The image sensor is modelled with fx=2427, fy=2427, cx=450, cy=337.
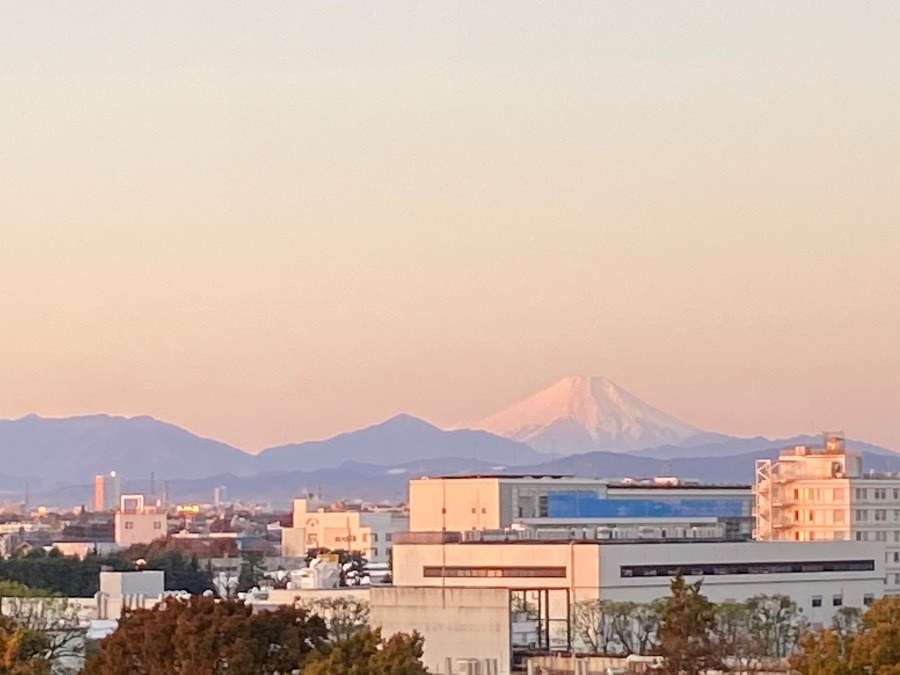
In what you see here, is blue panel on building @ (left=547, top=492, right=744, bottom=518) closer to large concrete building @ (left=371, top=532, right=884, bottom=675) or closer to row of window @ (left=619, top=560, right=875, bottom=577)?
large concrete building @ (left=371, top=532, right=884, bottom=675)

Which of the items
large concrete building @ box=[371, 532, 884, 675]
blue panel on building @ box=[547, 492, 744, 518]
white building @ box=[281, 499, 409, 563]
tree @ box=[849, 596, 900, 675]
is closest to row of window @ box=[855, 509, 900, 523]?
large concrete building @ box=[371, 532, 884, 675]

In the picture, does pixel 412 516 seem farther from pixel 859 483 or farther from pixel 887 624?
pixel 887 624

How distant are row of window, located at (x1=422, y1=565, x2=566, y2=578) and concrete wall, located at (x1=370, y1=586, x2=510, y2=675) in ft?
71.3

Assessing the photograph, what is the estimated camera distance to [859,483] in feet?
371

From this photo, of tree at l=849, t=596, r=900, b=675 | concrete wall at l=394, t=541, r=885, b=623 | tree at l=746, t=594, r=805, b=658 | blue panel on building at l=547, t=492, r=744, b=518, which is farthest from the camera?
blue panel on building at l=547, t=492, r=744, b=518

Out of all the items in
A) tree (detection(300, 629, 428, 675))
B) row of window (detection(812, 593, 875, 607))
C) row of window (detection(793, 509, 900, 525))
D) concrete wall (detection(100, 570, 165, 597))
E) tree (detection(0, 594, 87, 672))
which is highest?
row of window (detection(793, 509, 900, 525))

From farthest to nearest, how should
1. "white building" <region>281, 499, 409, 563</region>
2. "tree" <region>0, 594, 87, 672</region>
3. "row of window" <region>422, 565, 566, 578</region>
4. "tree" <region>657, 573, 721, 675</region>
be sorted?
1. "white building" <region>281, 499, 409, 563</region>
2. "row of window" <region>422, 565, 566, 578</region>
3. "tree" <region>0, 594, 87, 672</region>
4. "tree" <region>657, 573, 721, 675</region>

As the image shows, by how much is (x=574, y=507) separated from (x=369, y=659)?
8026 cm

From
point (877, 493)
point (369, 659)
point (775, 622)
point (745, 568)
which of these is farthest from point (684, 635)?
point (877, 493)

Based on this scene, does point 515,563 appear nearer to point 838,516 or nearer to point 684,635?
point 838,516

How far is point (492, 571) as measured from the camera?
89.4 metres

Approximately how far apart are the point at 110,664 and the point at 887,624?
16004mm

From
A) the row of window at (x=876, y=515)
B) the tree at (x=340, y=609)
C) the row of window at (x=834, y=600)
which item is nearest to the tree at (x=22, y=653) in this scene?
the tree at (x=340, y=609)

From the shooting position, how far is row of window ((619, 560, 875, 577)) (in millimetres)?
88625
